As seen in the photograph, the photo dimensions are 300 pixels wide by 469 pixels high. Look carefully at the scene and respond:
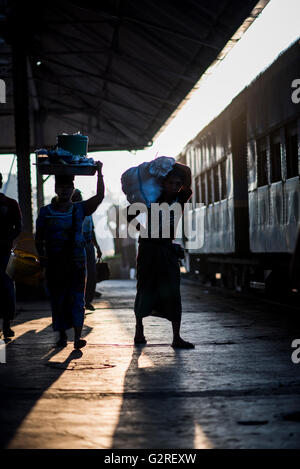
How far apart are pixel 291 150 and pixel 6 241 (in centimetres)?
441

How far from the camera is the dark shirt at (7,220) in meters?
8.69

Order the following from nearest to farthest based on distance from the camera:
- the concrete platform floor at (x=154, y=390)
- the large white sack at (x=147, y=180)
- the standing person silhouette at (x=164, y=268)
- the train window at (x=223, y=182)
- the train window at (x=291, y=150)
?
1. the concrete platform floor at (x=154, y=390)
2. the large white sack at (x=147, y=180)
3. the standing person silhouette at (x=164, y=268)
4. the train window at (x=291, y=150)
5. the train window at (x=223, y=182)

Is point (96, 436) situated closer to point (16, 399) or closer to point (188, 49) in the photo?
point (16, 399)

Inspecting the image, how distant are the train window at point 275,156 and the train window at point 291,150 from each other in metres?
0.51

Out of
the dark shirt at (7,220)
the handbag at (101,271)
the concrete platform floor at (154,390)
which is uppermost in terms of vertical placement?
the dark shirt at (7,220)

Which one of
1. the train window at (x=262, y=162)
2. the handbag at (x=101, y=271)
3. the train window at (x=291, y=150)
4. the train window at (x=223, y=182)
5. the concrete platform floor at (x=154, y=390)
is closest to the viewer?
the concrete platform floor at (x=154, y=390)

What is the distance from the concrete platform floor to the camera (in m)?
3.99

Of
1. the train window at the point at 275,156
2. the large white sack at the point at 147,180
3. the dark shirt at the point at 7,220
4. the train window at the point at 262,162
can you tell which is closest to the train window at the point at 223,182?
the train window at the point at 262,162

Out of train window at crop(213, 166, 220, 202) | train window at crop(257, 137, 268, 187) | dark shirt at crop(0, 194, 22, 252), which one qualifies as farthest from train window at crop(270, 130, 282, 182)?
train window at crop(213, 166, 220, 202)

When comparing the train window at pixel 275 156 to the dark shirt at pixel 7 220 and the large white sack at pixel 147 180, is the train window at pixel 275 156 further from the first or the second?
the dark shirt at pixel 7 220

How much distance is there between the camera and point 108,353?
7.36 metres

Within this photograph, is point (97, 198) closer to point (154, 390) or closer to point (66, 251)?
point (66, 251)

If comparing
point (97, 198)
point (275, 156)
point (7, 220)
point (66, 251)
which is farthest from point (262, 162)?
point (66, 251)

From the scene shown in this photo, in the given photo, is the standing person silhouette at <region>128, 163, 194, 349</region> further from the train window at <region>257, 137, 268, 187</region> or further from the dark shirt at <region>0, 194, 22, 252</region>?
the train window at <region>257, 137, 268, 187</region>
